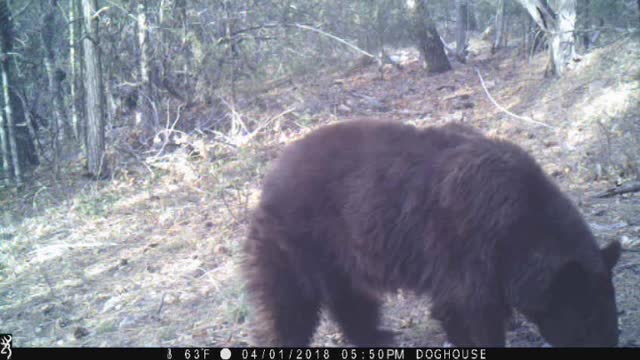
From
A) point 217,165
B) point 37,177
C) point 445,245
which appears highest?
point 445,245

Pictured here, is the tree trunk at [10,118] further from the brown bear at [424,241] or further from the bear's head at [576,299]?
the bear's head at [576,299]

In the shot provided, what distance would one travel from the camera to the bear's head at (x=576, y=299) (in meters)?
3.36

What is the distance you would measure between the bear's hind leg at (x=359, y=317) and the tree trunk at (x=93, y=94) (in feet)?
25.1

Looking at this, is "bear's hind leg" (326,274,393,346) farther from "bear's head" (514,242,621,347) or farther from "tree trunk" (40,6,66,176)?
"tree trunk" (40,6,66,176)

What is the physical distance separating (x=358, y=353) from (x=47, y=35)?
14.2m

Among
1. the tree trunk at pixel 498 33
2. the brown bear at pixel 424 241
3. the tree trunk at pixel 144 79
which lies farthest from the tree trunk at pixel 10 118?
the tree trunk at pixel 498 33

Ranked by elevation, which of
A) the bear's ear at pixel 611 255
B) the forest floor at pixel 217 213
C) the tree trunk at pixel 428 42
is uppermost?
the tree trunk at pixel 428 42

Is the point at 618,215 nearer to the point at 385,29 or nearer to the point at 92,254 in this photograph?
the point at 92,254

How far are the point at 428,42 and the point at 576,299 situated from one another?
11.9 meters

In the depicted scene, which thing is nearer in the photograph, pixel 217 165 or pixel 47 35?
pixel 217 165

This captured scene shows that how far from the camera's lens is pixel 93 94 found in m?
10.8

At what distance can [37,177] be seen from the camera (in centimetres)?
1318

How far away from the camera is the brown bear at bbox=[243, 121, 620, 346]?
136 inches

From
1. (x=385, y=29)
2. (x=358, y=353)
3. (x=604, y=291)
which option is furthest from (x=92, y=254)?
(x=385, y=29)
